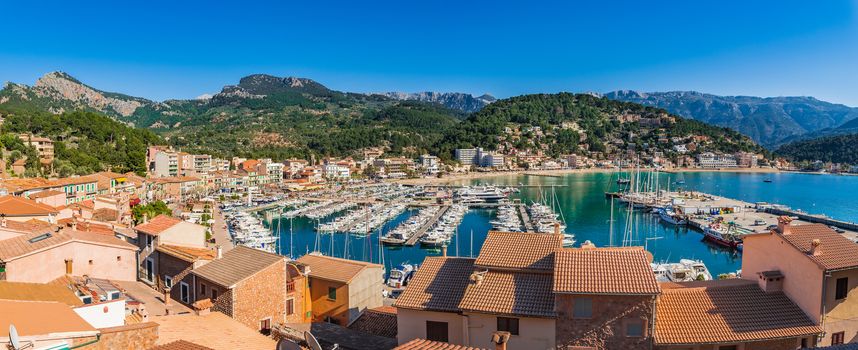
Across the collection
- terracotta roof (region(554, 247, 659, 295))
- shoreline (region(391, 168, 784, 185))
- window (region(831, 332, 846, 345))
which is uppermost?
terracotta roof (region(554, 247, 659, 295))

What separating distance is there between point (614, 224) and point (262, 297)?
43126mm

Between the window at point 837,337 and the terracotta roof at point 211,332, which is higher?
the window at point 837,337

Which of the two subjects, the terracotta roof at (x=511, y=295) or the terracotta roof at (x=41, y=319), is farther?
the terracotta roof at (x=511, y=295)

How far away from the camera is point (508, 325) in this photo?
832cm

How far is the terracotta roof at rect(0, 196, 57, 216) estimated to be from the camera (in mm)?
18227

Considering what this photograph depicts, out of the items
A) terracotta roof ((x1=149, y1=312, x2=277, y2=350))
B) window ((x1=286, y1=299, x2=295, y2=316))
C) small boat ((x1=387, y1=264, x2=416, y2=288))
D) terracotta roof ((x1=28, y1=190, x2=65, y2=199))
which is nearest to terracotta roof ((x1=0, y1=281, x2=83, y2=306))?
terracotta roof ((x1=149, y1=312, x2=277, y2=350))

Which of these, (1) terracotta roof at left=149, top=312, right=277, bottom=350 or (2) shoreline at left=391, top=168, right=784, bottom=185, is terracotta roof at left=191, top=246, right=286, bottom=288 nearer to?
(1) terracotta roof at left=149, top=312, right=277, bottom=350

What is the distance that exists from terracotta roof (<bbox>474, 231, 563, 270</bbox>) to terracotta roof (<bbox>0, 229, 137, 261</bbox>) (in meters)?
9.52

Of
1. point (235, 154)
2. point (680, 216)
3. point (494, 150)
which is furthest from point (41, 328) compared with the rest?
point (494, 150)

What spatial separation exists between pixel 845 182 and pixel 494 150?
69.9 meters

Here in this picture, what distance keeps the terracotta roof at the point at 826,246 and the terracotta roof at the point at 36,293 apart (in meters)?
11.9

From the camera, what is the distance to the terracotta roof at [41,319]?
5.85 m

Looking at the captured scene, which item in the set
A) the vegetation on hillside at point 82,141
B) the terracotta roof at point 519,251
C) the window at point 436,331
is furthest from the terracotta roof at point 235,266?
the vegetation on hillside at point 82,141

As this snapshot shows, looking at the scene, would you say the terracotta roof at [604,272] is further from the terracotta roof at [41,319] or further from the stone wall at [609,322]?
the terracotta roof at [41,319]
